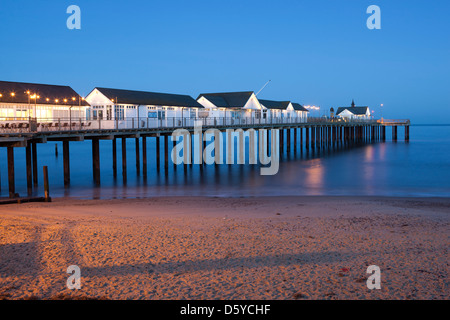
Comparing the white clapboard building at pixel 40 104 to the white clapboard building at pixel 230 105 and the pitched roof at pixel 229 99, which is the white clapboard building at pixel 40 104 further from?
the pitched roof at pixel 229 99

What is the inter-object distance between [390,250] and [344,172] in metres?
24.1

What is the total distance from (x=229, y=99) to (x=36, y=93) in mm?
23510

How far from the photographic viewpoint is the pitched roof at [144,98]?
32131 millimetres

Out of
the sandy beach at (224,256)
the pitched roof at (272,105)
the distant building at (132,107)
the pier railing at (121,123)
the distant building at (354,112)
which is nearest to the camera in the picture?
the sandy beach at (224,256)

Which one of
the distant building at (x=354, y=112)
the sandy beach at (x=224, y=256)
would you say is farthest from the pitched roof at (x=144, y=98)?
the distant building at (x=354, y=112)

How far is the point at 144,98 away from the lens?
113ft

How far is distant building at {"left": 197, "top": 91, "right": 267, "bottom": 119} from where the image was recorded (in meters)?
44.7

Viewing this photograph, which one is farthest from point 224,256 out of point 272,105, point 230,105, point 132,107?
point 272,105

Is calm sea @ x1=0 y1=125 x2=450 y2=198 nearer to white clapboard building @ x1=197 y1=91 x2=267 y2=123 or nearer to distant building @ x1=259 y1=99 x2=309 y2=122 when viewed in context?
white clapboard building @ x1=197 y1=91 x2=267 y2=123

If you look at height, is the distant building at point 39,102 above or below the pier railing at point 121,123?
above

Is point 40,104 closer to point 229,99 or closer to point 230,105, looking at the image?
point 230,105

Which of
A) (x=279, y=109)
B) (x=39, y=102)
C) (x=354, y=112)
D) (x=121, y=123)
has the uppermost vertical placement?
(x=354, y=112)

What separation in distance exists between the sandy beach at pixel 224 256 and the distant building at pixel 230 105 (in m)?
33.6
